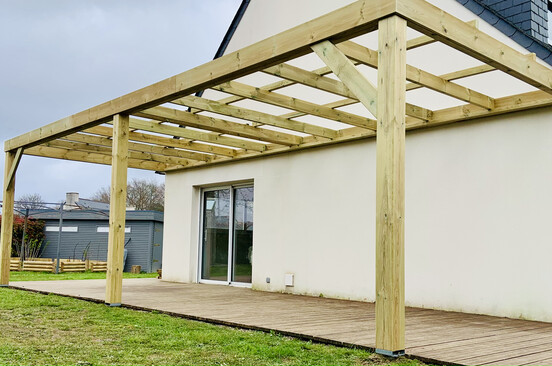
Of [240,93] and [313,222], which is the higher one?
[240,93]

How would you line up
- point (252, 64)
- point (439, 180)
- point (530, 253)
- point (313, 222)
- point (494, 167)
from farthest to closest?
1. point (313, 222)
2. point (439, 180)
3. point (494, 167)
4. point (530, 253)
5. point (252, 64)

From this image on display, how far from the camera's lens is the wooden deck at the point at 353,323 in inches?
153

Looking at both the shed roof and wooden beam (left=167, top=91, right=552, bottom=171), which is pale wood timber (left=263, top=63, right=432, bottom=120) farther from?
the shed roof

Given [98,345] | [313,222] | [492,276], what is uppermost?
[313,222]

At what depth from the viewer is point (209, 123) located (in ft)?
24.6

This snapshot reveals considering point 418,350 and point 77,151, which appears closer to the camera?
point 418,350

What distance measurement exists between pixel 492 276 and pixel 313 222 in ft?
9.76

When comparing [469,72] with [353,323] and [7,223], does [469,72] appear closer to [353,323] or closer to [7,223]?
[353,323]

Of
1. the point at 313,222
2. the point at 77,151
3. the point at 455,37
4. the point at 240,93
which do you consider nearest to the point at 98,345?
the point at 240,93

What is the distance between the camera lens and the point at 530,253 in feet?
20.0

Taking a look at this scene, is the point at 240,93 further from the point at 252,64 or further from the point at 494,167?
the point at 494,167

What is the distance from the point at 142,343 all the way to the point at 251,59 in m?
2.58

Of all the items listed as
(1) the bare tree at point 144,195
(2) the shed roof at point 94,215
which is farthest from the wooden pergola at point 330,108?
(1) the bare tree at point 144,195

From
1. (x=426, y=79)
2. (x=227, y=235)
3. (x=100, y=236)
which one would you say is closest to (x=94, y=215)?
(x=100, y=236)
